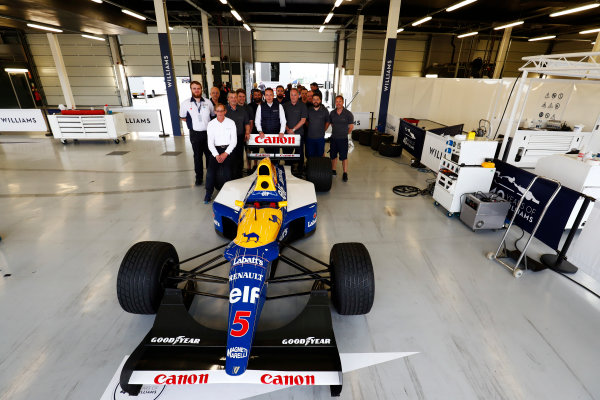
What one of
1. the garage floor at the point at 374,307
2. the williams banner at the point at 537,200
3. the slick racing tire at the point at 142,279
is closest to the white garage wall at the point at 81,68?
the garage floor at the point at 374,307

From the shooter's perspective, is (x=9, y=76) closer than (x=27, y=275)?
No

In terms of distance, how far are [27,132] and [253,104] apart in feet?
33.4

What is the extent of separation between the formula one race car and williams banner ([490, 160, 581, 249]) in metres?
2.81

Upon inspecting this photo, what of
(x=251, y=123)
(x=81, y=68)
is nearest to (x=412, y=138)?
(x=251, y=123)

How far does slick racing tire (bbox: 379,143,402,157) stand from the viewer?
8484 mm

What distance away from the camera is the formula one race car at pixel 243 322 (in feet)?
6.14

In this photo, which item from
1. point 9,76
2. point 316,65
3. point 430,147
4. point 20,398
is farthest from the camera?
point 316,65

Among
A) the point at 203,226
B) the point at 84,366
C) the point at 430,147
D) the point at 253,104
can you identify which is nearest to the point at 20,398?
the point at 84,366

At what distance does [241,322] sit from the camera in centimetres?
204

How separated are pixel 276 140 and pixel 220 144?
1.23 metres

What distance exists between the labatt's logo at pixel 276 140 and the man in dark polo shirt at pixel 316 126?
1.91ft

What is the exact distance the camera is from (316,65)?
21906mm

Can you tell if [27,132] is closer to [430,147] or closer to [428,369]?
[430,147]

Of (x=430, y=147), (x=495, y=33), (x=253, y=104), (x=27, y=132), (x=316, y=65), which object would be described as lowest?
(x=27, y=132)
